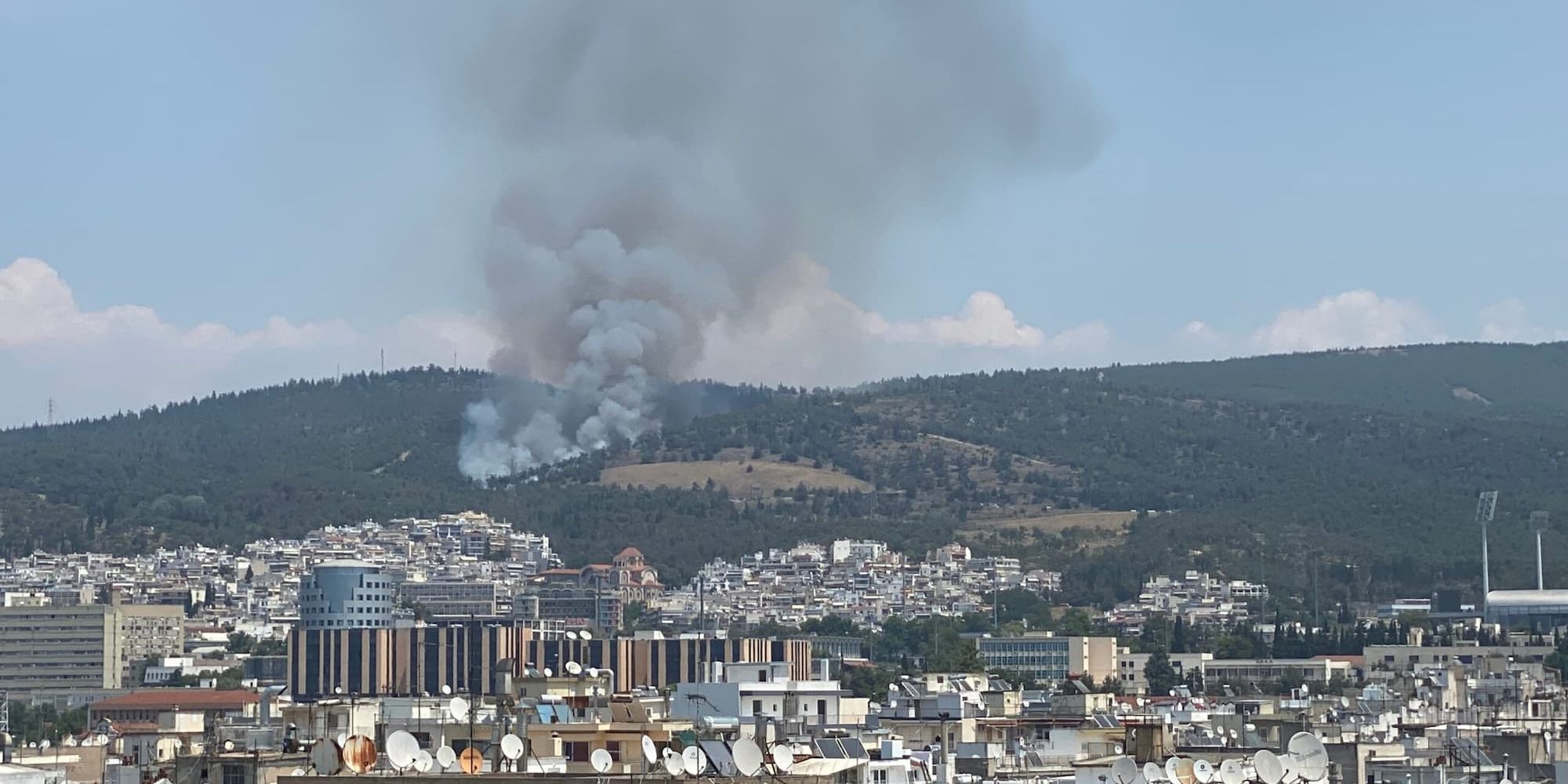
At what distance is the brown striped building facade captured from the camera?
135375 millimetres

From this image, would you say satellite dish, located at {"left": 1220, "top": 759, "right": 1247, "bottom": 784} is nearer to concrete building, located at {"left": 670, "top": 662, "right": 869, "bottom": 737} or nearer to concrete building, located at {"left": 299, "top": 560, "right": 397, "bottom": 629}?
concrete building, located at {"left": 670, "top": 662, "right": 869, "bottom": 737}

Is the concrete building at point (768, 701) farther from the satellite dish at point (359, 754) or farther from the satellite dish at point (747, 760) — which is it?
the satellite dish at point (359, 754)

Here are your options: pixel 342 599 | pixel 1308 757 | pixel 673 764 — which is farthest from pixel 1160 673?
pixel 673 764

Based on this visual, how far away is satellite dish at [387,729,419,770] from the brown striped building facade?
96124 millimetres

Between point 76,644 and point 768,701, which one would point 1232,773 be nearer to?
point 768,701

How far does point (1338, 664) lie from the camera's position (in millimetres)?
130625

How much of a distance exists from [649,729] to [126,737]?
31020 mm

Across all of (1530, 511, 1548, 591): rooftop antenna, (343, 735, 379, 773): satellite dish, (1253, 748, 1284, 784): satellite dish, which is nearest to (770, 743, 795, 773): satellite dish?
(343, 735, 379, 773): satellite dish

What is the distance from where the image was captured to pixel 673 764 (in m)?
34.2

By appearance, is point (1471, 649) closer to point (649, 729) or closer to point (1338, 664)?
point (1338, 664)

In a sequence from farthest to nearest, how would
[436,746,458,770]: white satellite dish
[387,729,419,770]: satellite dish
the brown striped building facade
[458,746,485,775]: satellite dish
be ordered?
the brown striped building facade
[458,746,485,775]: satellite dish
[436,746,458,770]: white satellite dish
[387,729,419,770]: satellite dish

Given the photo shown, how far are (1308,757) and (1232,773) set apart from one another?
797 mm

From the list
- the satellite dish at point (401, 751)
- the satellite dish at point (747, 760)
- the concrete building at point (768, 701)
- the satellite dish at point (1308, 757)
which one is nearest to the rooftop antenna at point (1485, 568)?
the concrete building at point (768, 701)

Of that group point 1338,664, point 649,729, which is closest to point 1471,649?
point 1338,664
